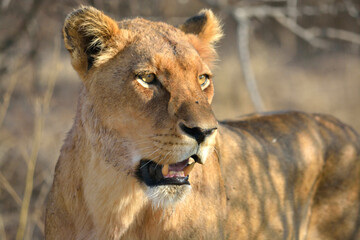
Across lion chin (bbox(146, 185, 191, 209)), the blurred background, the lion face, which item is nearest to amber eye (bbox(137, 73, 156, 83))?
the lion face

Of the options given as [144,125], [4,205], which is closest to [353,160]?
[144,125]

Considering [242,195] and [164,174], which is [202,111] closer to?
[164,174]

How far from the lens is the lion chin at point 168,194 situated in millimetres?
2705

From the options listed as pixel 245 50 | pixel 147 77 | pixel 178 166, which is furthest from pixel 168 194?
pixel 245 50

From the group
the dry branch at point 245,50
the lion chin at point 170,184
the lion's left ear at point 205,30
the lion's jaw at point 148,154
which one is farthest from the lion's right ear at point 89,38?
the dry branch at point 245,50

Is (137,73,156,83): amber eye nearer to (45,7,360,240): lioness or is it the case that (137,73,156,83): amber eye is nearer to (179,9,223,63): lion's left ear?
(45,7,360,240): lioness

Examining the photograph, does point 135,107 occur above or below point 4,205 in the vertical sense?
above

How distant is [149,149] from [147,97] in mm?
295

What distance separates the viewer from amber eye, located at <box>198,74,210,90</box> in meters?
3.07

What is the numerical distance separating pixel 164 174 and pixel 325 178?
190 centimetres

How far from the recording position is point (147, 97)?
2783 mm

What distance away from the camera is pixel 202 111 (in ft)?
8.50

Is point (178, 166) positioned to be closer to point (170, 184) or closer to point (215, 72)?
point (170, 184)

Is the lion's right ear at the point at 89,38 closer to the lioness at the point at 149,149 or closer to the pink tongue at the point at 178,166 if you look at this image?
the lioness at the point at 149,149
